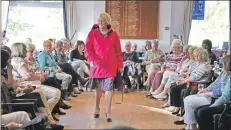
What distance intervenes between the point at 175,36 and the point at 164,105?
10.8 feet

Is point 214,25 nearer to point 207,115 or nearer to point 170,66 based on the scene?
point 170,66

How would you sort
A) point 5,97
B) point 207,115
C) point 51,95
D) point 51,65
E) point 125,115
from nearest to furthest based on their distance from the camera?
point 5,97, point 207,115, point 51,95, point 125,115, point 51,65

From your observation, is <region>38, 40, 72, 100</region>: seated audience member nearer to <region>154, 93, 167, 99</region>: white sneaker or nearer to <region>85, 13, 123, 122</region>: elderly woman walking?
<region>85, 13, 123, 122</region>: elderly woman walking

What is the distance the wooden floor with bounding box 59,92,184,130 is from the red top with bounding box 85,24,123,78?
2.21ft

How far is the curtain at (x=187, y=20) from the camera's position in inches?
346

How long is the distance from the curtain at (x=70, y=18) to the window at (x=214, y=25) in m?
3.13

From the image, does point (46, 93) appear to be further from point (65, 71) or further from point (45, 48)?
point (65, 71)

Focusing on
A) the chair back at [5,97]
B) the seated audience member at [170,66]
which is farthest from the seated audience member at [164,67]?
the chair back at [5,97]

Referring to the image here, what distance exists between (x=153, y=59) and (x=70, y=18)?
2826mm

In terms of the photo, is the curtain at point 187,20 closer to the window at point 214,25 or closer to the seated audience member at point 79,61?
the window at point 214,25

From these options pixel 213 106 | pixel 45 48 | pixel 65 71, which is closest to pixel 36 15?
pixel 65 71

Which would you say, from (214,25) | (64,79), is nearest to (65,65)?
(64,79)

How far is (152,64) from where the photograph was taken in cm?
720

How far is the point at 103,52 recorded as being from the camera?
4758 mm
